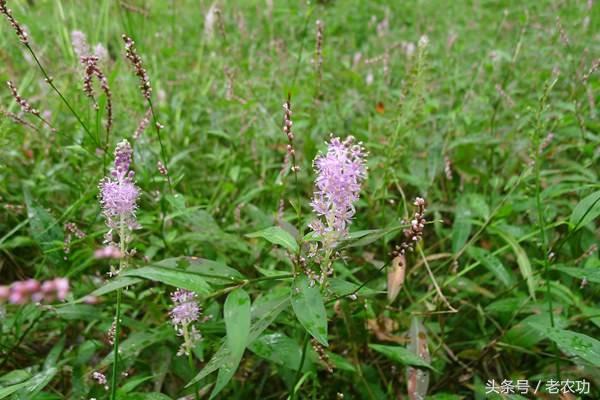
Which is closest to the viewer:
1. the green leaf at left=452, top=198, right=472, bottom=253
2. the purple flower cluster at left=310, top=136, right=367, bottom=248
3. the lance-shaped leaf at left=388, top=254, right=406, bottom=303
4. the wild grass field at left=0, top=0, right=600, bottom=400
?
the purple flower cluster at left=310, top=136, right=367, bottom=248

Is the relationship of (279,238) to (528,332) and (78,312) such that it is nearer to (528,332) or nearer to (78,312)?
(78,312)

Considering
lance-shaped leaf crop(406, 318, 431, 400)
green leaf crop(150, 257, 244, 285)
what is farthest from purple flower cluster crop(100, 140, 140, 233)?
lance-shaped leaf crop(406, 318, 431, 400)

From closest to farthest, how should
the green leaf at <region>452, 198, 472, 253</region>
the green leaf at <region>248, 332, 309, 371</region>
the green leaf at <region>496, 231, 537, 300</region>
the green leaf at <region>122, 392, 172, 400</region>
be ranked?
the green leaf at <region>122, 392, 172, 400</region>, the green leaf at <region>248, 332, 309, 371</region>, the green leaf at <region>496, 231, 537, 300</region>, the green leaf at <region>452, 198, 472, 253</region>

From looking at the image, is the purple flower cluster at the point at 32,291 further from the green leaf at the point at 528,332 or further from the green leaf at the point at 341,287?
Answer: the green leaf at the point at 528,332

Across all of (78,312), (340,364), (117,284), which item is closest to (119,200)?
(117,284)

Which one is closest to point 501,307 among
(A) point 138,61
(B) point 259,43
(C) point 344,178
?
(C) point 344,178

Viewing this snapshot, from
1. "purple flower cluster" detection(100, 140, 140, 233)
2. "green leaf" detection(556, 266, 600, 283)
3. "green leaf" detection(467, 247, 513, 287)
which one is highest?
"green leaf" detection(467, 247, 513, 287)

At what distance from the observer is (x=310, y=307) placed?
984mm

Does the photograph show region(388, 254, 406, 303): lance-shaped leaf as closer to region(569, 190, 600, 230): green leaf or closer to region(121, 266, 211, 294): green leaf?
region(569, 190, 600, 230): green leaf

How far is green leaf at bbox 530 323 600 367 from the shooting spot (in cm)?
122

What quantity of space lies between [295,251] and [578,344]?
739mm

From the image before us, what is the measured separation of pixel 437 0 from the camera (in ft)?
17.7

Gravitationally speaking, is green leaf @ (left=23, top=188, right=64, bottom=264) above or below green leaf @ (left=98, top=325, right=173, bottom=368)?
above

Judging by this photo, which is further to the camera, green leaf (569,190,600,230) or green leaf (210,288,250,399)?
green leaf (569,190,600,230)
